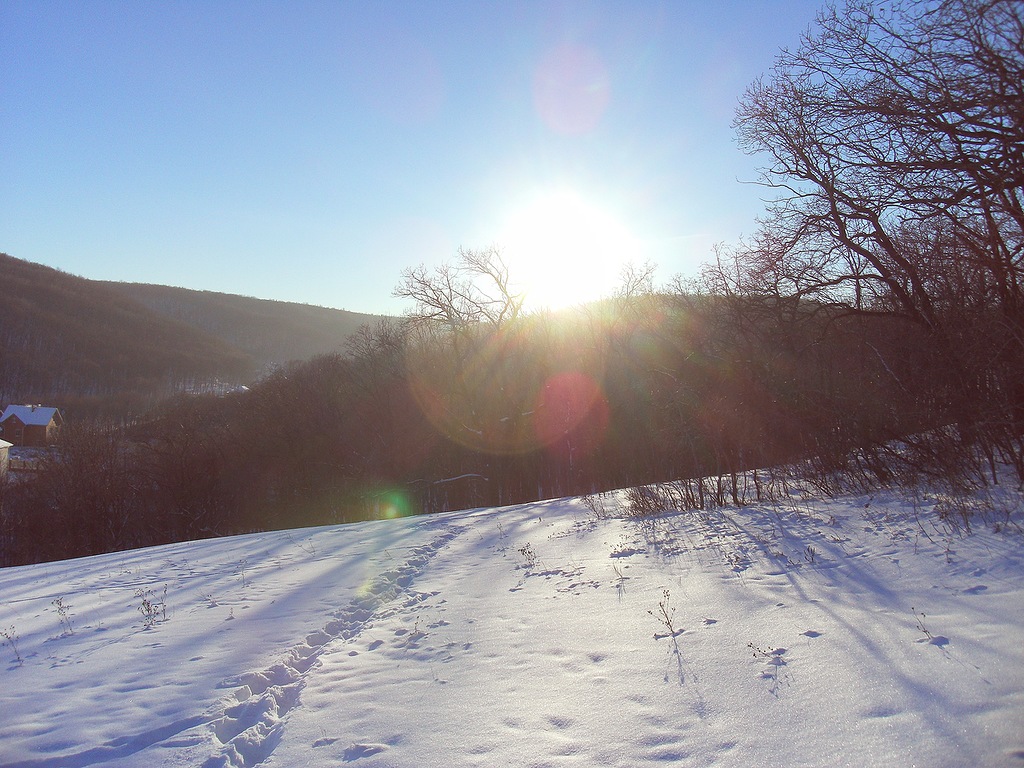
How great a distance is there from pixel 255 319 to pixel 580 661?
546 feet

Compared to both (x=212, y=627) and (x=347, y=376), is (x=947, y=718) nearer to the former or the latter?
(x=212, y=627)

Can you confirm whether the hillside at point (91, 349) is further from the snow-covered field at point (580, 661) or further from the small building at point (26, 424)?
the snow-covered field at point (580, 661)

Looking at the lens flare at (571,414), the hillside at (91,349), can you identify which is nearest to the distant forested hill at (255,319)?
the hillside at (91,349)

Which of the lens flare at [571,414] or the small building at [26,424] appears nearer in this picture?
the lens flare at [571,414]

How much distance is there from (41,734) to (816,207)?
542 inches

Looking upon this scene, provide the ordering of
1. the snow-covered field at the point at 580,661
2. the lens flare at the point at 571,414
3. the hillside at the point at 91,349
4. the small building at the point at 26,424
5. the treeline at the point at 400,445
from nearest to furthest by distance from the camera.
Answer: the snow-covered field at the point at 580,661
the treeline at the point at 400,445
the lens flare at the point at 571,414
the small building at the point at 26,424
the hillside at the point at 91,349

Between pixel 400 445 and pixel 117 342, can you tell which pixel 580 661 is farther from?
pixel 117 342

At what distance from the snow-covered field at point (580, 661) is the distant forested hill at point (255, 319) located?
440 feet

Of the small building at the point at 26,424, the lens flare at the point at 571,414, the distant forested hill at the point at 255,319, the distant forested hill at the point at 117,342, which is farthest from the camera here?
the distant forested hill at the point at 255,319

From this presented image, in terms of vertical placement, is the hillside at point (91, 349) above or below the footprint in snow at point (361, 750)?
above

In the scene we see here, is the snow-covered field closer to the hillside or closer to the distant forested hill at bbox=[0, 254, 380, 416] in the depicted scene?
the distant forested hill at bbox=[0, 254, 380, 416]

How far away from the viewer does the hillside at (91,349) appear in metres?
102

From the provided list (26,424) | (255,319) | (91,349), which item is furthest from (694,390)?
(255,319)

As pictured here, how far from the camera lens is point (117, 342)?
383 ft
